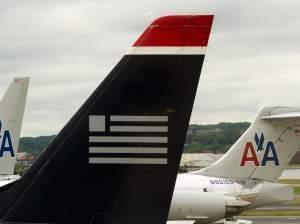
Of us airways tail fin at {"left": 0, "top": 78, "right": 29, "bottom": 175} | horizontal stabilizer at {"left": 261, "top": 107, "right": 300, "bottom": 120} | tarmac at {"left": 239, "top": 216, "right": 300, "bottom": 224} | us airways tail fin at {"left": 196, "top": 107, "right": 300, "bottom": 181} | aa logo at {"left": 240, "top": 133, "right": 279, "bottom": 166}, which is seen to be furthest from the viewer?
tarmac at {"left": 239, "top": 216, "right": 300, "bottom": 224}

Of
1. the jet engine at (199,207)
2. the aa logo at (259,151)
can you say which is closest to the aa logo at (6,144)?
the jet engine at (199,207)

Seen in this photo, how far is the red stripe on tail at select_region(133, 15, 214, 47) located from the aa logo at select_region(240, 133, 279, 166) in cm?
1730

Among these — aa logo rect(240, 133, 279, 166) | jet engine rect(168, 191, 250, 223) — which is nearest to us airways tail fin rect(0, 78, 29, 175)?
jet engine rect(168, 191, 250, 223)

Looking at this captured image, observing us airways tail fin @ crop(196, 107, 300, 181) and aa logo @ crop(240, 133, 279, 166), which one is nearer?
us airways tail fin @ crop(196, 107, 300, 181)

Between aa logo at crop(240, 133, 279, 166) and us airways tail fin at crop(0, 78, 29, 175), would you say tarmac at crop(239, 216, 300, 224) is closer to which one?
aa logo at crop(240, 133, 279, 166)

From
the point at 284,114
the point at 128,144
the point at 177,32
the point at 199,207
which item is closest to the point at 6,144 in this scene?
the point at 199,207

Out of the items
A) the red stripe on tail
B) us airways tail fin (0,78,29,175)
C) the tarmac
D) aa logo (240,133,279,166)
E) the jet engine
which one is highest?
us airways tail fin (0,78,29,175)

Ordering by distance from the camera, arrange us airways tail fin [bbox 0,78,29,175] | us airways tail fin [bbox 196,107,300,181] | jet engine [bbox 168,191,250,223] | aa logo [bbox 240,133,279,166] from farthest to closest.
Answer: aa logo [bbox 240,133,279,166]
us airways tail fin [bbox 196,107,300,181]
us airways tail fin [bbox 0,78,29,175]
jet engine [bbox 168,191,250,223]

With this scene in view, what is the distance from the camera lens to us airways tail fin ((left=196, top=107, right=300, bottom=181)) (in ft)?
79.3

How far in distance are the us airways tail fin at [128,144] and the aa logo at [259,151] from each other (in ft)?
56.2

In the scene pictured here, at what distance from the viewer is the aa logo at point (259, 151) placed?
24328 mm

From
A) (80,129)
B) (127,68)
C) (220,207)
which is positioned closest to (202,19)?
(127,68)

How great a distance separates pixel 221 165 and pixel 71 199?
687 inches

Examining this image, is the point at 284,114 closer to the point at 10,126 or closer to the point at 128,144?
the point at 10,126
